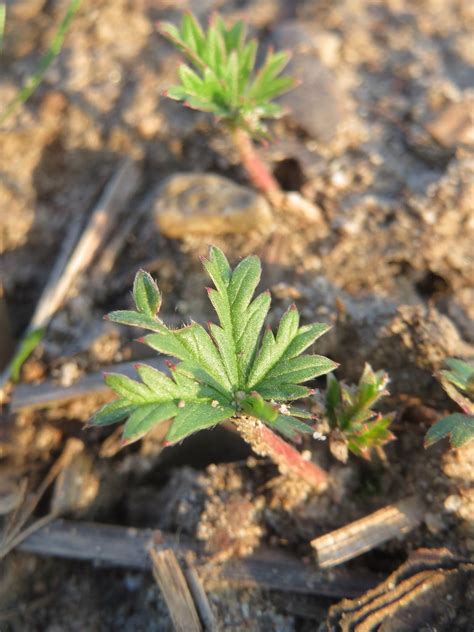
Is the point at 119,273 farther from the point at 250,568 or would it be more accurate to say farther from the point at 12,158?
the point at 250,568

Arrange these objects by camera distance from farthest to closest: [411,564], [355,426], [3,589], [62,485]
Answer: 1. [62,485]
2. [3,589]
3. [355,426]
4. [411,564]

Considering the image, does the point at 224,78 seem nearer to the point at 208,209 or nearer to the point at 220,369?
the point at 208,209

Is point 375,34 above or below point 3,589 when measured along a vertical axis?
above

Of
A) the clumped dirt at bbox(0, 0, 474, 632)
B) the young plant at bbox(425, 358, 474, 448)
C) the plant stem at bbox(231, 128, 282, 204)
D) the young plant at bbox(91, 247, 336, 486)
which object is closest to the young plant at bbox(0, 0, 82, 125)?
the clumped dirt at bbox(0, 0, 474, 632)

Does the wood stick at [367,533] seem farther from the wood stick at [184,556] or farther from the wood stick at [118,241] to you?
the wood stick at [118,241]

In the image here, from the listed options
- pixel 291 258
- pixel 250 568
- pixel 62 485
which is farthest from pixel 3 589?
pixel 291 258

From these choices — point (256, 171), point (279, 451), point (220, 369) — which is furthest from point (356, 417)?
point (256, 171)
